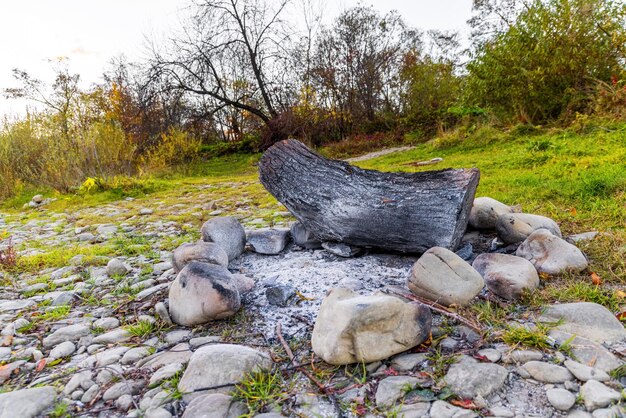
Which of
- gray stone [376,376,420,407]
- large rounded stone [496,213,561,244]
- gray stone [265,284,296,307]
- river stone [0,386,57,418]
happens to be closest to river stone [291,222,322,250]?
Answer: gray stone [265,284,296,307]

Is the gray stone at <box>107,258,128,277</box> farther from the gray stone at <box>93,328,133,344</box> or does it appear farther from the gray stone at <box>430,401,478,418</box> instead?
the gray stone at <box>430,401,478,418</box>

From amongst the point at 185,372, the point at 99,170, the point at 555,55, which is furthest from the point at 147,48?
the point at 185,372

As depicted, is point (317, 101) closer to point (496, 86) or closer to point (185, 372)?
point (496, 86)

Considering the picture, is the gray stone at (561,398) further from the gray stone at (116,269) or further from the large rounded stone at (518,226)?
the gray stone at (116,269)

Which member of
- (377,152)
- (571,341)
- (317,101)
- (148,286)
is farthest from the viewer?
(317,101)

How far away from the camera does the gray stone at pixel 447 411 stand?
122cm

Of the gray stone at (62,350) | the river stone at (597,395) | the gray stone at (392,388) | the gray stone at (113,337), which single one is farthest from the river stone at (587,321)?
the gray stone at (62,350)

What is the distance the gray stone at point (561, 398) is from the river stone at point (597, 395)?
38 millimetres

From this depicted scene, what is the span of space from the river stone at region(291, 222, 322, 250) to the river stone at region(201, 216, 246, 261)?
43cm

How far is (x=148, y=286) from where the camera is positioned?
2693 mm

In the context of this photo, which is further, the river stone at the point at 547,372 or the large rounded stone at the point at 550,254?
the large rounded stone at the point at 550,254

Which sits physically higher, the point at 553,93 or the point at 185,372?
the point at 553,93

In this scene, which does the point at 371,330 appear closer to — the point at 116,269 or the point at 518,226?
the point at 518,226

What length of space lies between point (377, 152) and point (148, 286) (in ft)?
38.1
